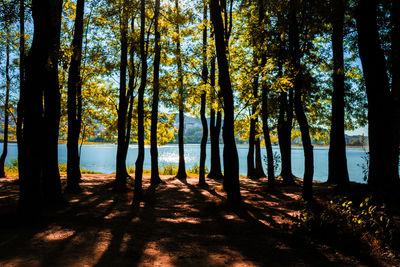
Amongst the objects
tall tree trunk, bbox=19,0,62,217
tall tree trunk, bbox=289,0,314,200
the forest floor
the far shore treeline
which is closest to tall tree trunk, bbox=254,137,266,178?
the far shore treeline

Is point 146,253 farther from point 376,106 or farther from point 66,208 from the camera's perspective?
point 376,106

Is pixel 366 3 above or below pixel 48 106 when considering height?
above

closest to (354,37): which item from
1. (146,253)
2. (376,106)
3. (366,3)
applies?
(366,3)

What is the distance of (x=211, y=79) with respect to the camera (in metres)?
15.0

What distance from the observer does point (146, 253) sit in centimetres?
461

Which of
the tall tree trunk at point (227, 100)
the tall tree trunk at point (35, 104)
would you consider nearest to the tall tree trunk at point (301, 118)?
the tall tree trunk at point (227, 100)

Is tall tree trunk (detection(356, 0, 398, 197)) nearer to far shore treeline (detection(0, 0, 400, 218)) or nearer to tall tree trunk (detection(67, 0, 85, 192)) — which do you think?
far shore treeline (detection(0, 0, 400, 218))

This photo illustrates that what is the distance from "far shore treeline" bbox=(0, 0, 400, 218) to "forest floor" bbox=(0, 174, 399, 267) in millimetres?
1075

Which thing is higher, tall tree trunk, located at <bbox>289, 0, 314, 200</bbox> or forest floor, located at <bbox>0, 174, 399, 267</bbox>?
tall tree trunk, located at <bbox>289, 0, 314, 200</bbox>

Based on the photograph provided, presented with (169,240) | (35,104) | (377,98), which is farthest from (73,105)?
(377,98)

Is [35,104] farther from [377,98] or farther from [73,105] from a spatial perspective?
[377,98]

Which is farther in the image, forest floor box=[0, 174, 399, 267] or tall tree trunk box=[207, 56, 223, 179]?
tall tree trunk box=[207, 56, 223, 179]

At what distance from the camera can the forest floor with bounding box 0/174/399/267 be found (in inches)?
167

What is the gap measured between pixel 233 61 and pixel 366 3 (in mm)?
9924
